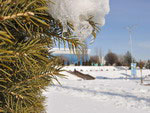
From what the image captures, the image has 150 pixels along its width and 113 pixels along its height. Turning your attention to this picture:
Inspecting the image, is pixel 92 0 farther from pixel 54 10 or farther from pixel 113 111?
pixel 113 111

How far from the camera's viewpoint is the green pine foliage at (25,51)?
0.84 m

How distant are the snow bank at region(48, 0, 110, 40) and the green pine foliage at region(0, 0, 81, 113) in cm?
8

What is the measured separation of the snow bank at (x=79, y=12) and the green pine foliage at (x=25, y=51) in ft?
0.26

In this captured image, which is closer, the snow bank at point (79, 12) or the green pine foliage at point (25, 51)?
the green pine foliage at point (25, 51)

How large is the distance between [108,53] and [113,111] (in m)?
65.3

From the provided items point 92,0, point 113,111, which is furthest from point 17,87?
point 113,111

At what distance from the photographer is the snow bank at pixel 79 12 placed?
→ 0.97 meters

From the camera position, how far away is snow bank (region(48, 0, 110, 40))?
968 millimetres

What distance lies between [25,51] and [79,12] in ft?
1.23

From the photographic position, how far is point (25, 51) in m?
0.87

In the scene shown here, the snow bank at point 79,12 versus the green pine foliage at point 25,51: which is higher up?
the snow bank at point 79,12

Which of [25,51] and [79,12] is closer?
[25,51]

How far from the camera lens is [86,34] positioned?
1.10 m

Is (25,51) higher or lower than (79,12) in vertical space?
lower
